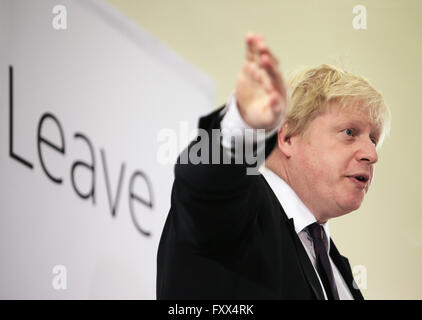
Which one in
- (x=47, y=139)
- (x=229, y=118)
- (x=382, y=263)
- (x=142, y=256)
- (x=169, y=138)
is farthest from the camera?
(x=382, y=263)

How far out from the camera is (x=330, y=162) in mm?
1092

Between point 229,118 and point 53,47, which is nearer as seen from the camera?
point 229,118

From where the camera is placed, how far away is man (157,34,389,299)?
2.40 feet

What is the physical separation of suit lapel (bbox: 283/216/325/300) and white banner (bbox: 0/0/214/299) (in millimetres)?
984

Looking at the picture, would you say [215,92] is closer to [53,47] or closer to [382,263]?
[53,47]

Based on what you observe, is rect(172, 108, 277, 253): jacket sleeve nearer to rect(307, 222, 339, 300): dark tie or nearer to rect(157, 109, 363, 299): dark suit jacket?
rect(157, 109, 363, 299): dark suit jacket

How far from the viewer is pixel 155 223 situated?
6.68 ft

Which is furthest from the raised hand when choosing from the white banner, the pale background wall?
the pale background wall

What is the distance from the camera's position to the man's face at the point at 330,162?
1092 mm

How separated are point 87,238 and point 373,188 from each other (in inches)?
45.8

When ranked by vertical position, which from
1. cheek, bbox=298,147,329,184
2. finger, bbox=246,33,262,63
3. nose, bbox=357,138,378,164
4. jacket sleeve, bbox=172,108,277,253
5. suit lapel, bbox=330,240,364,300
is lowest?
suit lapel, bbox=330,240,364,300

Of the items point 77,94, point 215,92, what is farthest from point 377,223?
point 77,94

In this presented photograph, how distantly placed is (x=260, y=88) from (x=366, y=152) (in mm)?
498

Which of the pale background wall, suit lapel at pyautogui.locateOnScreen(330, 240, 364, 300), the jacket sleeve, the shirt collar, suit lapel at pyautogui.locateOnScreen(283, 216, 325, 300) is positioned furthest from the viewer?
the pale background wall
